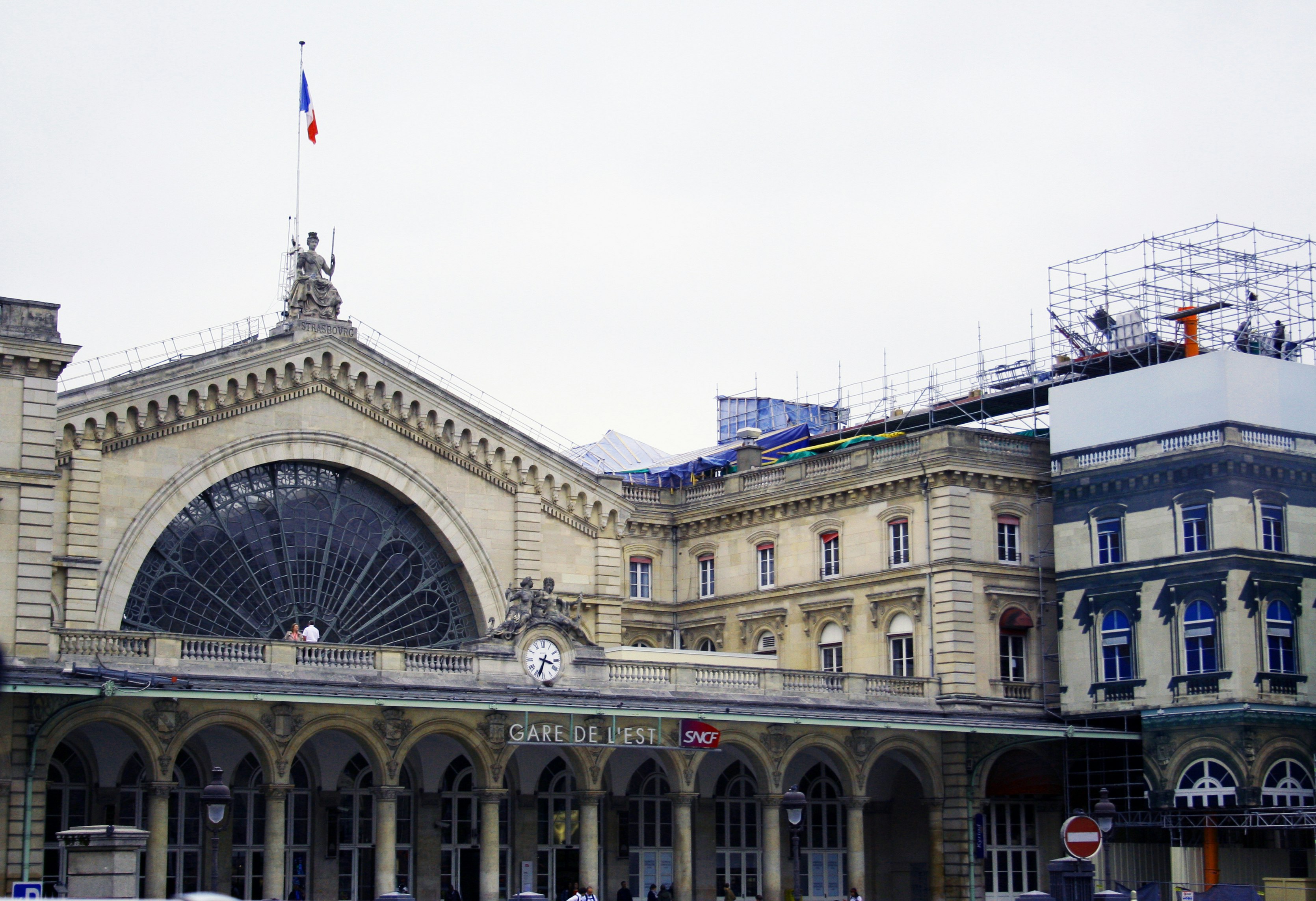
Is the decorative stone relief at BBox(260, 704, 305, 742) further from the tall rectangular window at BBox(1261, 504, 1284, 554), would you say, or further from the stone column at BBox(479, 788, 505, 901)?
the tall rectangular window at BBox(1261, 504, 1284, 554)

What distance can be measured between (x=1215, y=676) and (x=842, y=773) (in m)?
10.3

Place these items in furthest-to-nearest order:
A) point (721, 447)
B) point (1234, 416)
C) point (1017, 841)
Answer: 1. point (721, 447)
2. point (1017, 841)
3. point (1234, 416)

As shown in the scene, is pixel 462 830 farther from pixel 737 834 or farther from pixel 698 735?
pixel 737 834

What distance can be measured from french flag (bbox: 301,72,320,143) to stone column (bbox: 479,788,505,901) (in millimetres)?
19294

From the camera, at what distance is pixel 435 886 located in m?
45.9

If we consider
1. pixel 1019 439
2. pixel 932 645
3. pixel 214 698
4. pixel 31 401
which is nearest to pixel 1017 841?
pixel 932 645

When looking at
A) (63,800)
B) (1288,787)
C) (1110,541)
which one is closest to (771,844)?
(1110,541)

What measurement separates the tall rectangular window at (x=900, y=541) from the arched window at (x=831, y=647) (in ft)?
10.4

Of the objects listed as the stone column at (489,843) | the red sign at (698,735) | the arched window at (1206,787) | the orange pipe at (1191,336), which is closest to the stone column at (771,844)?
the red sign at (698,735)

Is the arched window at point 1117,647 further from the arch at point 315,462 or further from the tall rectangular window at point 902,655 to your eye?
the arch at point 315,462

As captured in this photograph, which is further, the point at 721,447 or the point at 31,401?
the point at 721,447

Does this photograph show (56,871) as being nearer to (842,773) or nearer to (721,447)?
(842,773)

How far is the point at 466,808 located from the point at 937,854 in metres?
13.3

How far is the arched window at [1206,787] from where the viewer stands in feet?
151
